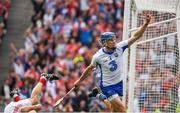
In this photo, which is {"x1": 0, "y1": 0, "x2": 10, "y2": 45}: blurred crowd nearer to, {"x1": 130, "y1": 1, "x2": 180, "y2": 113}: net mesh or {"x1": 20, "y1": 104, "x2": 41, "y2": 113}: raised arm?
{"x1": 130, "y1": 1, "x2": 180, "y2": 113}: net mesh

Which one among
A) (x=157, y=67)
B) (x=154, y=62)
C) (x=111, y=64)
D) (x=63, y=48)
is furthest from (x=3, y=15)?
(x=111, y=64)

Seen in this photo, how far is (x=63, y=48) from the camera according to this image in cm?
2633

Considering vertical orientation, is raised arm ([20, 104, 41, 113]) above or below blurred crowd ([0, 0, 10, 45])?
below

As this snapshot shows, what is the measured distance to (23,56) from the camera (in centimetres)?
2605

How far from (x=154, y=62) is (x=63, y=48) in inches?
229

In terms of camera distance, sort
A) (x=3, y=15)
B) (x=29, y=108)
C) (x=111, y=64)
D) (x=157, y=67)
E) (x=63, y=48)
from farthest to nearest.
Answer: (x=3, y=15) → (x=63, y=48) → (x=157, y=67) → (x=111, y=64) → (x=29, y=108)

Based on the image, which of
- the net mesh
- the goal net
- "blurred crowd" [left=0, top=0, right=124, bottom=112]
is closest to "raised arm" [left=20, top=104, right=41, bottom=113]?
the goal net

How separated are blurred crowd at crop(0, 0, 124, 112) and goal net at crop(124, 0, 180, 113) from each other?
3.42 m

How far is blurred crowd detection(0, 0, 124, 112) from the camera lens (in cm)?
2433

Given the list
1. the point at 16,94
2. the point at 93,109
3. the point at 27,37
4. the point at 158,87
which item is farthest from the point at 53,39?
the point at 16,94

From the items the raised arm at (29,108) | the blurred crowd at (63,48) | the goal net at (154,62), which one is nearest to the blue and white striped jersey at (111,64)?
the raised arm at (29,108)

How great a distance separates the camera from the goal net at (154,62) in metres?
19.8

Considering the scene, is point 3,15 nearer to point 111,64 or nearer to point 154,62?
point 154,62

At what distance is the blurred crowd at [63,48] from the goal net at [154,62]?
3.42m
